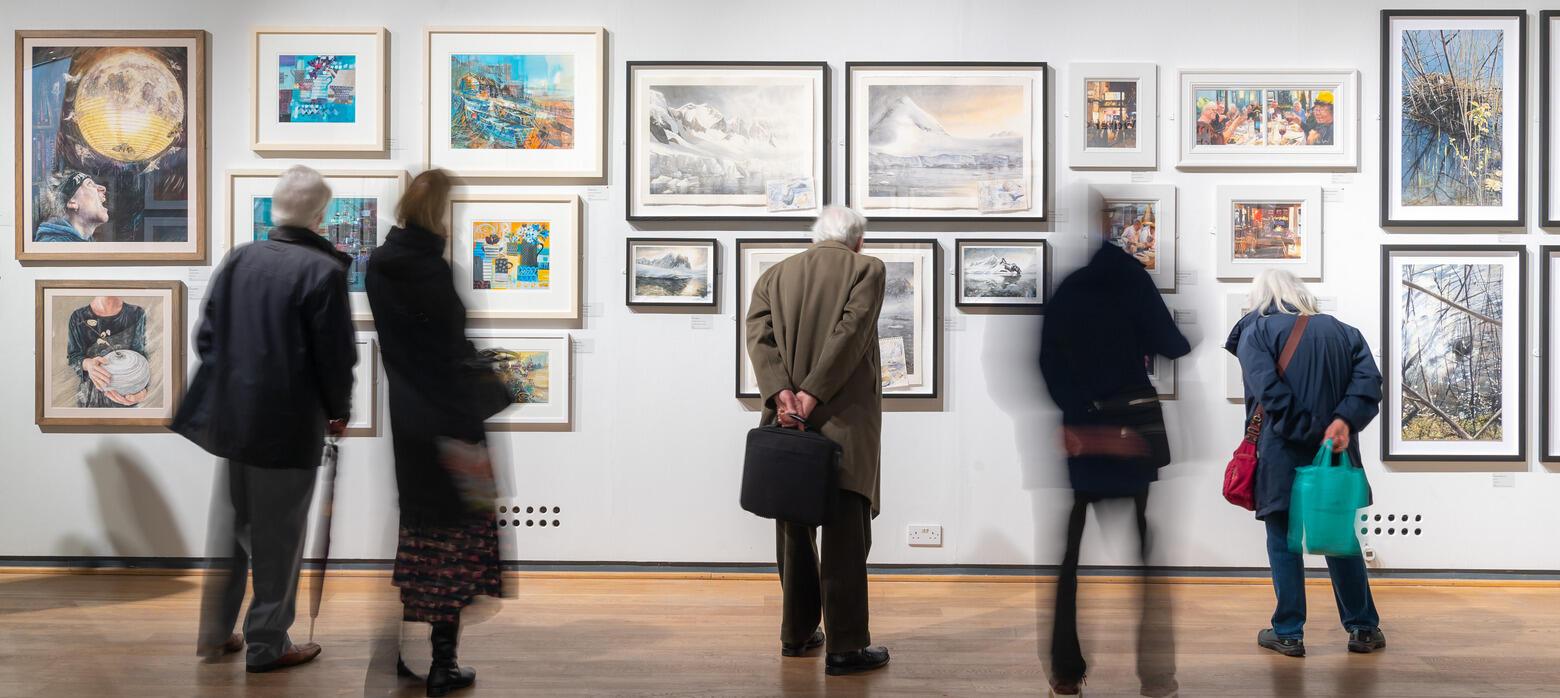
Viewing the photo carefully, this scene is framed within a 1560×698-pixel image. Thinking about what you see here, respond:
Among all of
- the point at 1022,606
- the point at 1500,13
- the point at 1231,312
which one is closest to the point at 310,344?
the point at 1022,606

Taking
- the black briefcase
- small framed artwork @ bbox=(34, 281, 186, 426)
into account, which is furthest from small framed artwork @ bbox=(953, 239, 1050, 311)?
small framed artwork @ bbox=(34, 281, 186, 426)

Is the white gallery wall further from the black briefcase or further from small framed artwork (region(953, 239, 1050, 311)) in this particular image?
the black briefcase

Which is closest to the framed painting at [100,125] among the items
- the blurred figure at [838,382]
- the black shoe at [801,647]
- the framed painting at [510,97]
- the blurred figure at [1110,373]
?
the framed painting at [510,97]

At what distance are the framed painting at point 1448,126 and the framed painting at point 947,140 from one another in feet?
5.59

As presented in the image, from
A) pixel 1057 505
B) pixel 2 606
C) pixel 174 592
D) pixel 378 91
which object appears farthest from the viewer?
pixel 378 91

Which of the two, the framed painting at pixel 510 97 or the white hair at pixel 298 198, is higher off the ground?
the framed painting at pixel 510 97

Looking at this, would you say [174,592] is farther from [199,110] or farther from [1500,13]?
[1500,13]

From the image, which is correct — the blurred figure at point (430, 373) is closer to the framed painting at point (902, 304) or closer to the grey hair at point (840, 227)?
the grey hair at point (840, 227)

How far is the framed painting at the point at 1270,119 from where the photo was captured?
475 centimetres

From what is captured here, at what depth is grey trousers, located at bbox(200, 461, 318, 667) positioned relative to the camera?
123 inches

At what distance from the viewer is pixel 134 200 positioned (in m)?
4.82

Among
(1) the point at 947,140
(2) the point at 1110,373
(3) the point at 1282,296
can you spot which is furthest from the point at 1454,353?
(2) the point at 1110,373

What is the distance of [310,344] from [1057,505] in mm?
2393

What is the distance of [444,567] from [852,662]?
4.52ft
